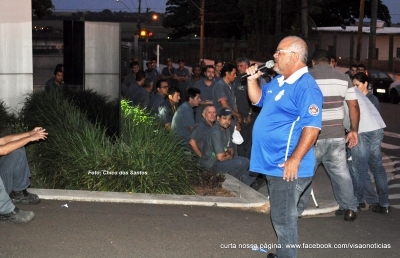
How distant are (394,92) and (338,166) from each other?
78.4 feet

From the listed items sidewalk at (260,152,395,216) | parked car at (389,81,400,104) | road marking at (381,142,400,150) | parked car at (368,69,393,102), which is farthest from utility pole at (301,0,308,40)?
sidewalk at (260,152,395,216)

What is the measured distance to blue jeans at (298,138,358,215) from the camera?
786 centimetres

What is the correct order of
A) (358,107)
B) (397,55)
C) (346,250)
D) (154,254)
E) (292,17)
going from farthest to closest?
(292,17)
(397,55)
(358,107)
(346,250)
(154,254)

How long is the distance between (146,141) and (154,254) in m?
3.43

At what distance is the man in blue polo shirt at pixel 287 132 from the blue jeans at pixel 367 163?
10.3 ft

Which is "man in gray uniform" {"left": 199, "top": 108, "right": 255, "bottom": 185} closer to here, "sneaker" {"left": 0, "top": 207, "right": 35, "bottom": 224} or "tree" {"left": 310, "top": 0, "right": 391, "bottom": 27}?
"sneaker" {"left": 0, "top": 207, "right": 35, "bottom": 224}

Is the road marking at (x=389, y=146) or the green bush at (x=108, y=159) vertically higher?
the green bush at (x=108, y=159)

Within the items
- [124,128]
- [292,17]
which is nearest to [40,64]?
[124,128]

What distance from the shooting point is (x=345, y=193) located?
321 inches

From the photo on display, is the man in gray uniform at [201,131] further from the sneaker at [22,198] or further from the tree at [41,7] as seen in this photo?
the tree at [41,7]

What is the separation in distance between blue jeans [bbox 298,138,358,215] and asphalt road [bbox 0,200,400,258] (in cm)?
27

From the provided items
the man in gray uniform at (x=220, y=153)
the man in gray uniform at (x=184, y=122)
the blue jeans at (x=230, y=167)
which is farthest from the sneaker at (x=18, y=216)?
the man in gray uniform at (x=184, y=122)

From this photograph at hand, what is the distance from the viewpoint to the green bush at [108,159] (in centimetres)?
887

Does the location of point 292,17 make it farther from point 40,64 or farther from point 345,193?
point 345,193
